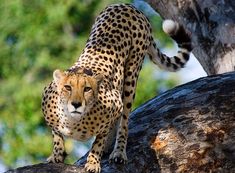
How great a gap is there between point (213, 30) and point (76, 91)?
8.99 ft

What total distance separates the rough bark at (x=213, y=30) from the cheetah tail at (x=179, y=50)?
0.93 metres

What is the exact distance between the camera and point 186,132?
687cm

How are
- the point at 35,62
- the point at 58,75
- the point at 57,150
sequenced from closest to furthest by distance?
1. the point at 58,75
2. the point at 57,150
3. the point at 35,62

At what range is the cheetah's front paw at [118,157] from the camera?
6.50 metres

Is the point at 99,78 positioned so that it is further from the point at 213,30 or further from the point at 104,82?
the point at 213,30

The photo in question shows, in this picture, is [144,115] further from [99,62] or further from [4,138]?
[4,138]

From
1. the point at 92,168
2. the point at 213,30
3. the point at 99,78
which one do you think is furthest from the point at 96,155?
the point at 213,30

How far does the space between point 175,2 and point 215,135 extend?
2213 millimetres

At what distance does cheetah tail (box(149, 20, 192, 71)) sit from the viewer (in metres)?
7.36

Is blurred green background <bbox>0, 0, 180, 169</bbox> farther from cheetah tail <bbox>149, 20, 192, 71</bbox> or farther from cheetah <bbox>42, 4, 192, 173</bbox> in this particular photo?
cheetah <bbox>42, 4, 192, 173</bbox>

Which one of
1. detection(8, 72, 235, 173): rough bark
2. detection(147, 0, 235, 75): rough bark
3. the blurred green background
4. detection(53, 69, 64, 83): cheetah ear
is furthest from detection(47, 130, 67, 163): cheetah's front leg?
the blurred green background

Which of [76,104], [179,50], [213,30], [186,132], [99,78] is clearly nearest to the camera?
[76,104]

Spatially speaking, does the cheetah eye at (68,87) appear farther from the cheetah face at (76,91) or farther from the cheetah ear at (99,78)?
the cheetah ear at (99,78)

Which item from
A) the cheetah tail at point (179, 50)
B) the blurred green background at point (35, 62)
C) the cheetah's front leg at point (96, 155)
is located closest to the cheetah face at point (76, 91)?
the cheetah's front leg at point (96, 155)
